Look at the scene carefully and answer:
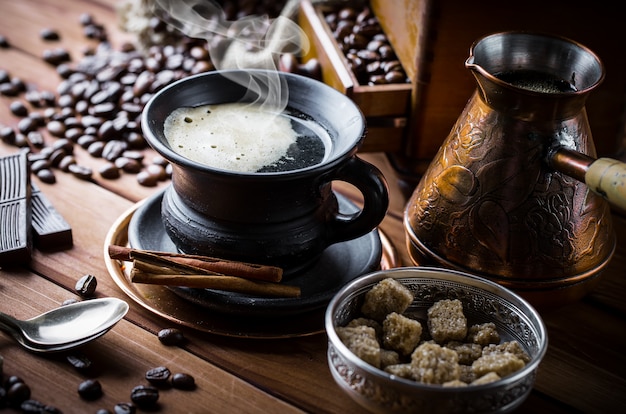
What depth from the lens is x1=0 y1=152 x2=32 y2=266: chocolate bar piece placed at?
50.8 inches

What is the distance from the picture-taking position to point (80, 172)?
62.1 inches

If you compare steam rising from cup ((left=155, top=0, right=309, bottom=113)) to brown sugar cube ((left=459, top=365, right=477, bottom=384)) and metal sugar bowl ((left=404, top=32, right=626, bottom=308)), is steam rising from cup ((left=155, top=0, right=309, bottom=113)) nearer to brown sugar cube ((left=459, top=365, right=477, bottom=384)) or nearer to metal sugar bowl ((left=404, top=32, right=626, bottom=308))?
metal sugar bowl ((left=404, top=32, right=626, bottom=308))

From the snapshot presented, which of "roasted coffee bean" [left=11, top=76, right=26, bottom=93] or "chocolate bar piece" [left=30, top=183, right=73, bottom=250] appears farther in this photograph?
"roasted coffee bean" [left=11, top=76, right=26, bottom=93]

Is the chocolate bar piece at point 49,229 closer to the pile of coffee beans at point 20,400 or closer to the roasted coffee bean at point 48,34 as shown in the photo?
the pile of coffee beans at point 20,400

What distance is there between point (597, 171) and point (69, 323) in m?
0.79

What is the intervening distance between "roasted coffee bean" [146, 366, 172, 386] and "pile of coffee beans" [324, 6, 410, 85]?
735 mm

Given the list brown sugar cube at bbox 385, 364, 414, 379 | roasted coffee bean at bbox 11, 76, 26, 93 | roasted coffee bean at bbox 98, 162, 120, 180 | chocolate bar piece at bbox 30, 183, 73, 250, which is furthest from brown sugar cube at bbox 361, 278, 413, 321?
roasted coffee bean at bbox 11, 76, 26, 93

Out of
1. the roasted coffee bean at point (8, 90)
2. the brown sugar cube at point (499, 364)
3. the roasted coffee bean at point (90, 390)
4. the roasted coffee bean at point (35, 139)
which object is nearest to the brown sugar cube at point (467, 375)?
the brown sugar cube at point (499, 364)

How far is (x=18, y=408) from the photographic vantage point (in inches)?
40.3

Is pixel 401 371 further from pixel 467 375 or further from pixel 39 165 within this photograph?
pixel 39 165

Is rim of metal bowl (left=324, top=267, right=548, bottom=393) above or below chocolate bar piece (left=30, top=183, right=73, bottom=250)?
above

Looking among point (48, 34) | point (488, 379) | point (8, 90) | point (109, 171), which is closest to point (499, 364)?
point (488, 379)

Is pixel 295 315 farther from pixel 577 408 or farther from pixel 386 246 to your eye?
pixel 577 408

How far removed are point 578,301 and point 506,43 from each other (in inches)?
18.0
